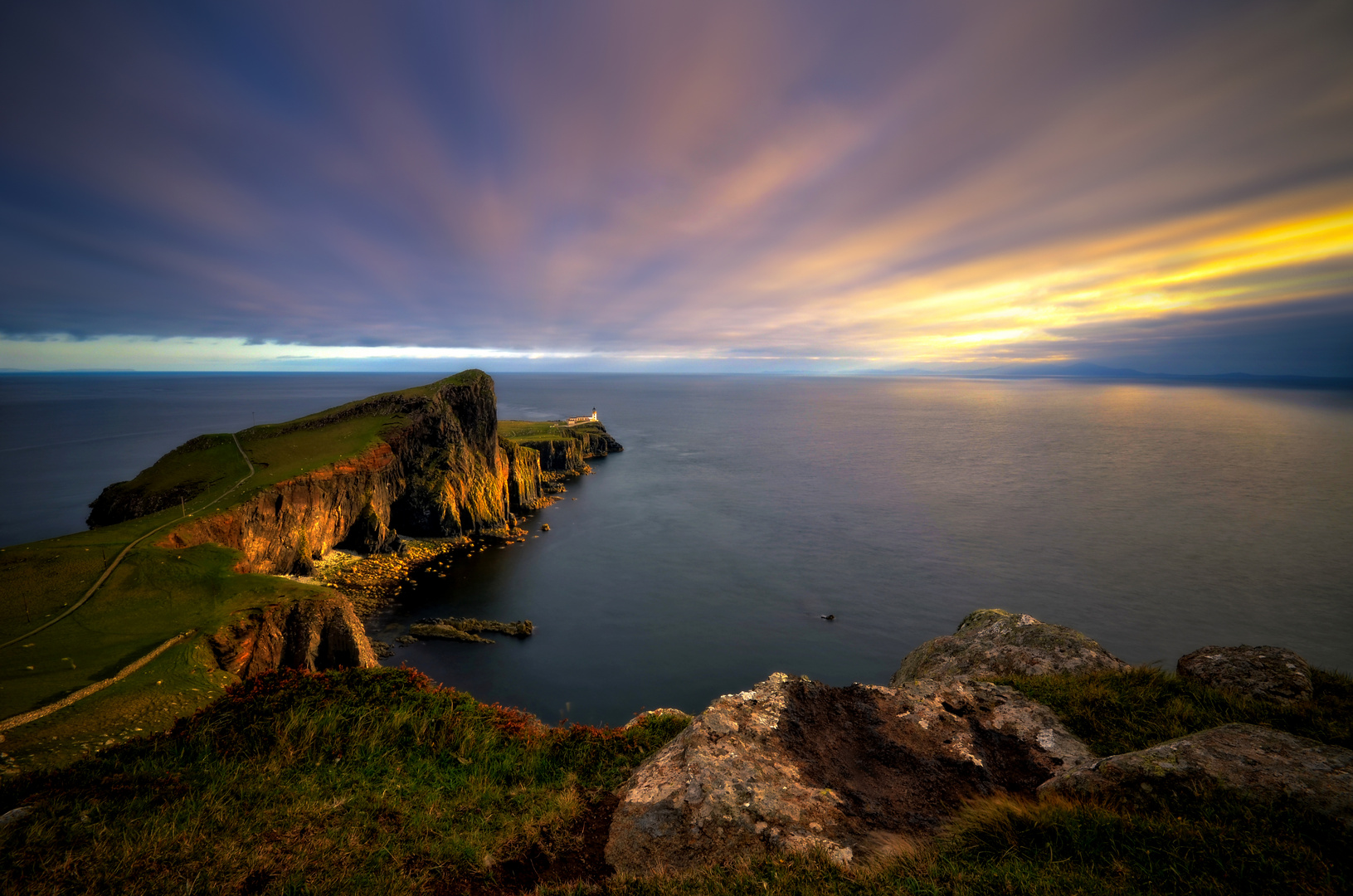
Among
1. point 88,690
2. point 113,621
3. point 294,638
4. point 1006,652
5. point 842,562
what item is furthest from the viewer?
point 842,562

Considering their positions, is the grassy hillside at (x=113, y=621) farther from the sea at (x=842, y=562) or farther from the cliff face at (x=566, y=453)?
the cliff face at (x=566, y=453)

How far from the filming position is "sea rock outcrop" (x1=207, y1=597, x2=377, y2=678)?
2095cm

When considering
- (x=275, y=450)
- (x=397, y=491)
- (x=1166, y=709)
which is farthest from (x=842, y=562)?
(x=275, y=450)

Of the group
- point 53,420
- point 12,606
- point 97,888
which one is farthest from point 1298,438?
point 53,420

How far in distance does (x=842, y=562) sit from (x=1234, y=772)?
51992 millimetres

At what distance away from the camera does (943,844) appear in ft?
21.6

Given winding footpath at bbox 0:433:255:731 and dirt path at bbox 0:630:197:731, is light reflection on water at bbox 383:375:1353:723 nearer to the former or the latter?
winding footpath at bbox 0:433:255:731

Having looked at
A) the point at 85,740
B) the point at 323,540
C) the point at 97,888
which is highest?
the point at 97,888

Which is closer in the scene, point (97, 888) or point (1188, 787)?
point (97, 888)

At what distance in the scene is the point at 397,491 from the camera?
A: 55.8 meters

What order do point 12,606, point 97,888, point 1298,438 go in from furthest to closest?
point 1298,438 < point 12,606 < point 97,888

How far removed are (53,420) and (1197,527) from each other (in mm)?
256540

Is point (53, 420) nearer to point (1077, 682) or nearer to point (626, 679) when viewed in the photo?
point (626, 679)

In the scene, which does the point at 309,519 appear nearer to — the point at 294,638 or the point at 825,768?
the point at 294,638
